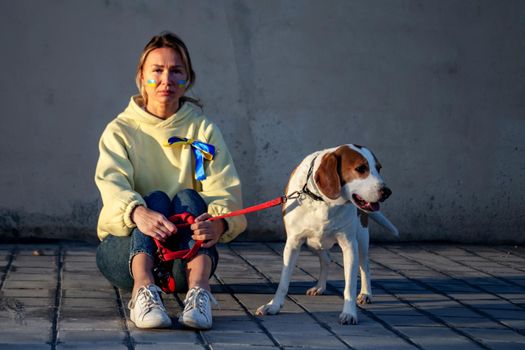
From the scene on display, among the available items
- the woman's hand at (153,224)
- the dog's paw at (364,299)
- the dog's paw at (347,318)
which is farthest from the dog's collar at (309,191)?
the dog's paw at (364,299)

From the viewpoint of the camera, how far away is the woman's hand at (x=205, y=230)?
15.1 ft

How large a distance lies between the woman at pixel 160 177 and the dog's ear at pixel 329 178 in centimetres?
56

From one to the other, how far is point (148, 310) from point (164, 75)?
1.35 meters

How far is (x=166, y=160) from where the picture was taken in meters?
5.07

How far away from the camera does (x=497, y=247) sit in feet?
25.7

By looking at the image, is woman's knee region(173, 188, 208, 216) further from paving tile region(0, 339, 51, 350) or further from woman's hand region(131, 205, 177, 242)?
paving tile region(0, 339, 51, 350)

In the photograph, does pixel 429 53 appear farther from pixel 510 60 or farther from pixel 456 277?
pixel 456 277

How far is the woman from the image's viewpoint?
465 cm

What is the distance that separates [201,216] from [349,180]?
2.55 ft

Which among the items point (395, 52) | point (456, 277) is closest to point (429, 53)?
point (395, 52)

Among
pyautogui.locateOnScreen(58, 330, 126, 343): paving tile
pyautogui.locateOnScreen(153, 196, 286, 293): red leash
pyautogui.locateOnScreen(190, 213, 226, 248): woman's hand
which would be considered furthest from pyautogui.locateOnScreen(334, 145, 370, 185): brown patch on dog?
pyautogui.locateOnScreen(58, 330, 126, 343): paving tile

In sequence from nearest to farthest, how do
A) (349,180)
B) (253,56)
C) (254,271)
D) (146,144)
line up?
(349,180), (146,144), (254,271), (253,56)

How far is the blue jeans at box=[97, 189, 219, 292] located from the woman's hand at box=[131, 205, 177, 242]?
0.09 meters

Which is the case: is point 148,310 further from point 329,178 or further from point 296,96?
point 296,96
